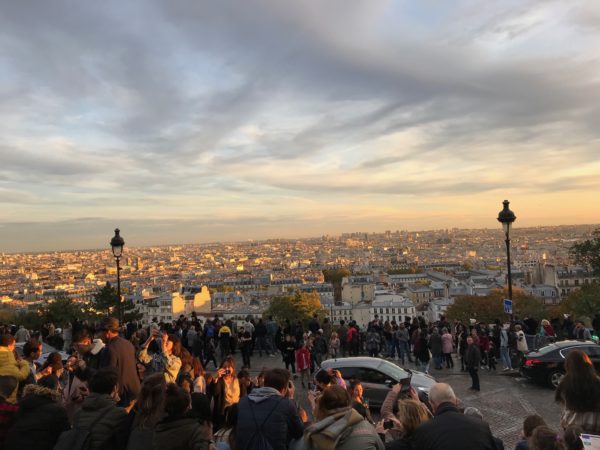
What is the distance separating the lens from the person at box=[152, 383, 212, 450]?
420 centimetres

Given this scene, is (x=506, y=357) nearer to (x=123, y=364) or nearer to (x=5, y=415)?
(x=123, y=364)

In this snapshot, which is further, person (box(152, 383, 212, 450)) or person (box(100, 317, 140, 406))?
person (box(100, 317, 140, 406))

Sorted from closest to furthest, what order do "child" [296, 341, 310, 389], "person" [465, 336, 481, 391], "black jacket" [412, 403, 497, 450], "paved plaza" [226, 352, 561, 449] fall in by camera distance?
"black jacket" [412, 403, 497, 450] < "paved plaza" [226, 352, 561, 449] < "person" [465, 336, 481, 391] < "child" [296, 341, 310, 389]

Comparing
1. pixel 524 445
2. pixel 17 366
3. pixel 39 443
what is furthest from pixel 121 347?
pixel 524 445

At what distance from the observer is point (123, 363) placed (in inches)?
279

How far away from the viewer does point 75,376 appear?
660cm

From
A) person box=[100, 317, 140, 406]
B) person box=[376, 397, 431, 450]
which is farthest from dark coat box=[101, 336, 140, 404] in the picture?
person box=[376, 397, 431, 450]

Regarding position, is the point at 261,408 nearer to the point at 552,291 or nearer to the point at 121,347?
the point at 121,347

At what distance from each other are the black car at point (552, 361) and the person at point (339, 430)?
30.6 feet

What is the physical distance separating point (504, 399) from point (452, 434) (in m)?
8.27

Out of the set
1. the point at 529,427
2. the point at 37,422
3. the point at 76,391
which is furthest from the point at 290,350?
the point at 37,422

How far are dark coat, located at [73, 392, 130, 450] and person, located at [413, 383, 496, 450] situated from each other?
8.62 ft

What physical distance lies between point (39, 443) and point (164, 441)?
1.38m

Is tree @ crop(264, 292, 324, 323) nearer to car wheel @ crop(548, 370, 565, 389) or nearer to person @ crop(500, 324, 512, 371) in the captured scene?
person @ crop(500, 324, 512, 371)
